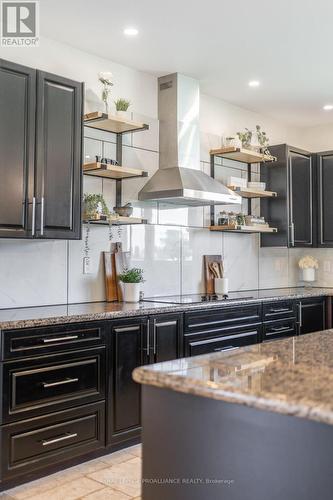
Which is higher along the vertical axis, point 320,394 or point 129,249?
point 129,249

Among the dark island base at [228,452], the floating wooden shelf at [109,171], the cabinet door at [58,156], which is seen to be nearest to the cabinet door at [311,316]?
the floating wooden shelf at [109,171]

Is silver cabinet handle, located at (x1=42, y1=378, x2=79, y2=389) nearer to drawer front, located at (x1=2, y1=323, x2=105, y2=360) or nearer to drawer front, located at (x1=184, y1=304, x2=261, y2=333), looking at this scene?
drawer front, located at (x1=2, y1=323, x2=105, y2=360)

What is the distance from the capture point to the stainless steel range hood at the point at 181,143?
4.21 m

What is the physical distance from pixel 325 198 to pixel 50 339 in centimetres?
379

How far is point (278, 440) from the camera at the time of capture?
1325 millimetres

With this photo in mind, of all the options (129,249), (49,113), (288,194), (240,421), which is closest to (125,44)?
(49,113)

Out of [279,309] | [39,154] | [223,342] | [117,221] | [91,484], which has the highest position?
[39,154]

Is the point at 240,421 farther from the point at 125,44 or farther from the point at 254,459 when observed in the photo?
the point at 125,44

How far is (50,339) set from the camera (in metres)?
2.87

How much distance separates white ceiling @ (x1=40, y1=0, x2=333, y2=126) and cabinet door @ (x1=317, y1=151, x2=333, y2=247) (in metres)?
0.93

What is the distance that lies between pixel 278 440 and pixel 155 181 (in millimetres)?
3091

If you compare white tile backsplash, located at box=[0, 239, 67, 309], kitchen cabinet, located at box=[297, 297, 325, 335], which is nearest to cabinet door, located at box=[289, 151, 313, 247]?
kitchen cabinet, located at box=[297, 297, 325, 335]

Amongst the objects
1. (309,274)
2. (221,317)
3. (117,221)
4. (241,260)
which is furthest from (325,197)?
(117,221)

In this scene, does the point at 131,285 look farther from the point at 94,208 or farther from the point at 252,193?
the point at 252,193
